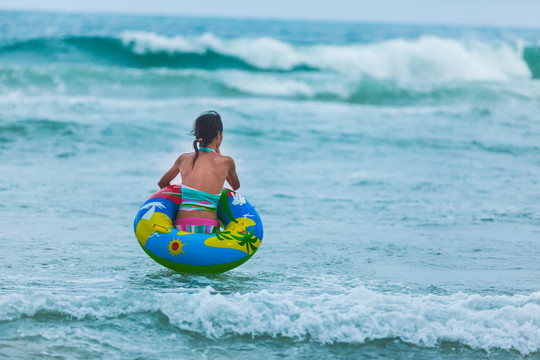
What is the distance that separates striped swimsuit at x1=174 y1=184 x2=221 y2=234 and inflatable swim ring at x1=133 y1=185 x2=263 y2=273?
0.08m

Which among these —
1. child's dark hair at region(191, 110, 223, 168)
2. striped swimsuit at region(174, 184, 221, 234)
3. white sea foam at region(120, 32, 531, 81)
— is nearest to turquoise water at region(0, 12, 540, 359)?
striped swimsuit at region(174, 184, 221, 234)

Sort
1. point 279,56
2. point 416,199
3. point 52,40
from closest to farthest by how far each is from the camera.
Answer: point 416,199 → point 52,40 → point 279,56

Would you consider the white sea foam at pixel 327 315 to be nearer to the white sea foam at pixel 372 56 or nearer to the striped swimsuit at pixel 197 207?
the striped swimsuit at pixel 197 207

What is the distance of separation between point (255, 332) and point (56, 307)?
1012mm

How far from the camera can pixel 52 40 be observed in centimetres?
2328

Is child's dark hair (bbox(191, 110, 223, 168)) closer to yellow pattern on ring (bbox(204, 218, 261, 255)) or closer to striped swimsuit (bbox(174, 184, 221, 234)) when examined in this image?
striped swimsuit (bbox(174, 184, 221, 234))

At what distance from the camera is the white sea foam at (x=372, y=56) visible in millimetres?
23703

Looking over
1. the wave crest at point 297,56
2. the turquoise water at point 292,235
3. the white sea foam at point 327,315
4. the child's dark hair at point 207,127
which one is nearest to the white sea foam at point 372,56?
the wave crest at point 297,56

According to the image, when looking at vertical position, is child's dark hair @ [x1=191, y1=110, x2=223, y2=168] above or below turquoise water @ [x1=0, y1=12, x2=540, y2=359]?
above


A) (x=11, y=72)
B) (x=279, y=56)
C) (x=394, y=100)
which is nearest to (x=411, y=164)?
(x=394, y=100)

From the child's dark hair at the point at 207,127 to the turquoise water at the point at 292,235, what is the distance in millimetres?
874

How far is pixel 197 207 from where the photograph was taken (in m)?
4.41

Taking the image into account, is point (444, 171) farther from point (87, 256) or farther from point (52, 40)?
point (52, 40)

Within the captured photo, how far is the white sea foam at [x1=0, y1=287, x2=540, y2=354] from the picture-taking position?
3352 mm
